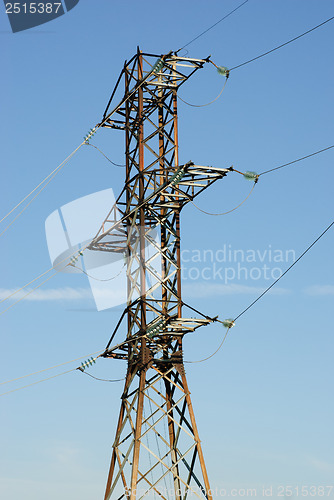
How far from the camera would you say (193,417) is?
149 ft

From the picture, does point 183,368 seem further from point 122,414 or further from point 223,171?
point 223,171

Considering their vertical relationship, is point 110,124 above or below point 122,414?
above

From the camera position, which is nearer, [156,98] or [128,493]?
[128,493]

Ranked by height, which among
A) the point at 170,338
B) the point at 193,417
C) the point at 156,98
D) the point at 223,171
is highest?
the point at 156,98

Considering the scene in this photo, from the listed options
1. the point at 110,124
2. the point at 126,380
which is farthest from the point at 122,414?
the point at 110,124

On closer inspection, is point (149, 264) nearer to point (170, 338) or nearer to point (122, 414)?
point (170, 338)

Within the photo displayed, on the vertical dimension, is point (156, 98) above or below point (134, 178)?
above

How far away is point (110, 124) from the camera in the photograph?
50.1 m

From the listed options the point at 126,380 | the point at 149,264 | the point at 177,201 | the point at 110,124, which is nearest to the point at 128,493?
the point at 126,380

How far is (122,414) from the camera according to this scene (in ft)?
153

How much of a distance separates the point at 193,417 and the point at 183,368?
2242 mm

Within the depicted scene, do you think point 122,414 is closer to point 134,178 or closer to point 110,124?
point 134,178

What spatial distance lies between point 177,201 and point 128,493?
1318cm

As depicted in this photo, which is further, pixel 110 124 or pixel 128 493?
pixel 110 124
